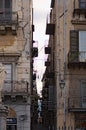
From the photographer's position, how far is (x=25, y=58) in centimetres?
4225

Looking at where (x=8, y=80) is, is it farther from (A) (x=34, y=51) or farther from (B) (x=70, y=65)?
(A) (x=34, y=51)

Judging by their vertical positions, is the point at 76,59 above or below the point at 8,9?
below

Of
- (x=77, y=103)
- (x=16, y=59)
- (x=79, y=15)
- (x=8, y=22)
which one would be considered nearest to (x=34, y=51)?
(x=16, y=59)

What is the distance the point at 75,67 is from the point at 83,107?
2686 millimetres

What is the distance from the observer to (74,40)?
139ft

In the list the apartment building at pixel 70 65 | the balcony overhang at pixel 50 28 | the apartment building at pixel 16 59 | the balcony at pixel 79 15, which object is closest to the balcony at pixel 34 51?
the balcony overhang at pixel 50 28

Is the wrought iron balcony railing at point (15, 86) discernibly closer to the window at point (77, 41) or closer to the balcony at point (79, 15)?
the window at point (77, 41)

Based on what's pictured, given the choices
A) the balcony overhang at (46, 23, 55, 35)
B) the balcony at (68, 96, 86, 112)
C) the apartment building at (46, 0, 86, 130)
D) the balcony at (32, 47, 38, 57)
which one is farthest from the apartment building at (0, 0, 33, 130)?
the balcony at (32, 47, 38, 57)

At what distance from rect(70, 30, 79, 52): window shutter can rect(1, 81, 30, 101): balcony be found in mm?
3935

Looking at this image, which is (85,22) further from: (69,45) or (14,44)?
(14,44)

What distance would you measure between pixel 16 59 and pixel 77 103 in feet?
15.9

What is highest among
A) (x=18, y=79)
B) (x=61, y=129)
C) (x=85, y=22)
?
(x=85, y=22)

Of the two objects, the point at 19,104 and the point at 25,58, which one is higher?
the point at 25,58

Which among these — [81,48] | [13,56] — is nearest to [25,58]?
[13,56]
